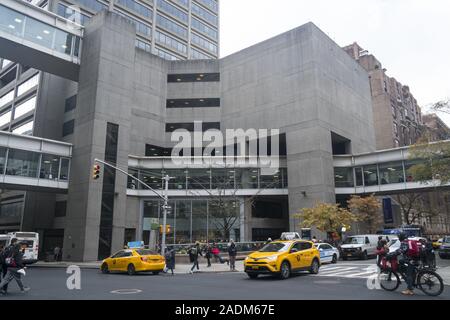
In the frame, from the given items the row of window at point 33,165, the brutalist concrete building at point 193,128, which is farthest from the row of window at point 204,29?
the row of window at point 33,165

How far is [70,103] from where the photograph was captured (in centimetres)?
4934

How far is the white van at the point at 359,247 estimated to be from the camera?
97.4 ft

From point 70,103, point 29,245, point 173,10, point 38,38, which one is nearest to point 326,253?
point 29,245

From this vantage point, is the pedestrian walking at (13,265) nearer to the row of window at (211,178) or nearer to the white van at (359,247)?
the white van at (359,247)

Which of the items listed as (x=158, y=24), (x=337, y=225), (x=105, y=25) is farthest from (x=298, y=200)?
(x=158, y=24)

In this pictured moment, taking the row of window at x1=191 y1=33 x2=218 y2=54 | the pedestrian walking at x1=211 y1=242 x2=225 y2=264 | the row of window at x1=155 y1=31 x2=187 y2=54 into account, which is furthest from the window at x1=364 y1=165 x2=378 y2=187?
the row of window at x1=191 y1=33 x2=218 y2=54

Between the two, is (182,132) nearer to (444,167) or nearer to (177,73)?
(177,73)

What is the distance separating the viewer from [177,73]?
54.1 meters

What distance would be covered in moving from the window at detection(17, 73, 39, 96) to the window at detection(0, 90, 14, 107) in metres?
2.84

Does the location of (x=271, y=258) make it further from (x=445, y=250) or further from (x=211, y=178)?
(x=211, y=178)

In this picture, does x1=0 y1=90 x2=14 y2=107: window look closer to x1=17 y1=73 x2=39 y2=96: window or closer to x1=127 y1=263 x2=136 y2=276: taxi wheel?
x1=17 y1=73 x2=39 y2=96: window

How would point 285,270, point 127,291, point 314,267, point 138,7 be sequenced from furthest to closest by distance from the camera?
point 138,7, point 314,267, point 285,270, point 127,291

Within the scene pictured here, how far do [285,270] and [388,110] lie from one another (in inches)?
2843

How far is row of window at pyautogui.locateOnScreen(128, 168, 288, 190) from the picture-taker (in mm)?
44469
